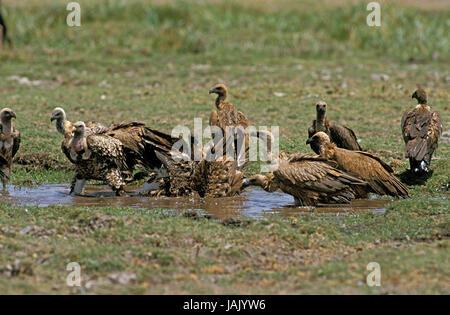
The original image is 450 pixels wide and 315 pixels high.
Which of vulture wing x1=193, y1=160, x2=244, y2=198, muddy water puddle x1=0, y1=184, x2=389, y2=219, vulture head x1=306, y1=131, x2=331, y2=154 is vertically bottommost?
muddy water puddle x1=0, y1=184, x2=389, y2=219

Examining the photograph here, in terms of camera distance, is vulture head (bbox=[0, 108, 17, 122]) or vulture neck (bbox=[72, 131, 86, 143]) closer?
vulture neck (bbox=[72, 131, 86, 143])

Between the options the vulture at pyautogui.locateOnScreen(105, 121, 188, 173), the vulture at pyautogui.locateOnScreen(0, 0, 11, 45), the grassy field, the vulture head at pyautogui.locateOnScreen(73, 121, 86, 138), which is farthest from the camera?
the vulture at pyautogui.locateOnScreen(0, 0, 11, 45)

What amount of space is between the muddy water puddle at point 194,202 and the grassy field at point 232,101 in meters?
0.50

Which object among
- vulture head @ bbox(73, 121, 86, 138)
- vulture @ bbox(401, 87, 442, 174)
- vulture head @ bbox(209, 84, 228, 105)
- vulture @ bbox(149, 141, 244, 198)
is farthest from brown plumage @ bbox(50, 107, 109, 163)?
vulture @ bbox(401, 87, 442, 174)

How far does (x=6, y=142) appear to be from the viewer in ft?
29.8

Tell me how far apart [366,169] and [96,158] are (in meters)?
3.07

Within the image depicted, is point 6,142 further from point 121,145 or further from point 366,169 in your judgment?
point 366,169

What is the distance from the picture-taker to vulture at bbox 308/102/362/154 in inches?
386

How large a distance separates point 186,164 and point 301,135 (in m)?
3.14

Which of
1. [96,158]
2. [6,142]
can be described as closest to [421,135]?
[96,158]

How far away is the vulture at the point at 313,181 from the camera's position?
27.7 ft

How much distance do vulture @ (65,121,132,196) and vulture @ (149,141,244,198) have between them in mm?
502

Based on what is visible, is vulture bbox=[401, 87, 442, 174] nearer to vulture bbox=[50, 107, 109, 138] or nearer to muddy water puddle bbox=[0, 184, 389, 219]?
muddy water puddle bbox=[0, 184, 389, 219]
